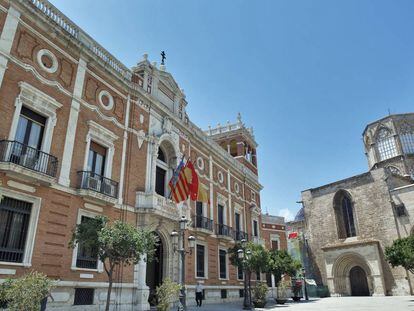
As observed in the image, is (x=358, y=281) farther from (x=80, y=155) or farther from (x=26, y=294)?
(x=26, y=294)

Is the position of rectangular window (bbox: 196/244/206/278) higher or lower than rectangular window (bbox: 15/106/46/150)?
lower

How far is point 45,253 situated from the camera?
39.0 feet

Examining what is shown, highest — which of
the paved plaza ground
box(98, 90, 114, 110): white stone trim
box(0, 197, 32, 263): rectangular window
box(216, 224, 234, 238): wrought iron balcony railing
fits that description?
box(98, 90, 114, 110): white stone trim

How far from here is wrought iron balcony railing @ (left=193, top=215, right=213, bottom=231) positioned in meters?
21.5

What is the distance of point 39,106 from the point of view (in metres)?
13.0

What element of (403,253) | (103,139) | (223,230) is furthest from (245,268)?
(403,253)

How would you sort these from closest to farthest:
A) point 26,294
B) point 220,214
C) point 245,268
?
point 26,294 → point 245,268 → point 220,214

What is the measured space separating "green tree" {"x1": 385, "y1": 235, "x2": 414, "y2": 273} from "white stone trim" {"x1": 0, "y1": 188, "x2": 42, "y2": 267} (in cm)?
2196

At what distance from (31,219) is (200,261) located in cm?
1262

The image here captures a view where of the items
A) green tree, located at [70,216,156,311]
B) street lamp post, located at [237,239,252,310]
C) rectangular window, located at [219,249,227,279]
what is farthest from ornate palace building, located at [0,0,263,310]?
street lamp post, located at [237,239,252,310]

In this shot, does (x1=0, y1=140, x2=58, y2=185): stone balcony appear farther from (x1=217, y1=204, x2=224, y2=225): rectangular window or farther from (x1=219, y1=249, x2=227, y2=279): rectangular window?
(x1=219, y1=249, x2=227, y2=279): rectangular window

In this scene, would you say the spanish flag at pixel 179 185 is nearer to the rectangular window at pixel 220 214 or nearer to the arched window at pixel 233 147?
the rectangular window at pixel 220 214

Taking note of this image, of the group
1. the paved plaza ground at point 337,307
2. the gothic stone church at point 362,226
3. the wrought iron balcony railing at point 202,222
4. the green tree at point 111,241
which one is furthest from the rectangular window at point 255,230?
the green tree at point 111,241

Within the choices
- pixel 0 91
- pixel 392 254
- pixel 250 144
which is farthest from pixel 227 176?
pixel 0 91
